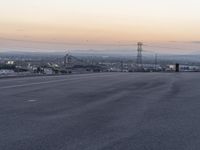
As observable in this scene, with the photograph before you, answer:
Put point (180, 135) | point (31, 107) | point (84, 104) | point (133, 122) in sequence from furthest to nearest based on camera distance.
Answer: point (84, 104) → point (31, 107) → point (133, 122) → point (180, 135)

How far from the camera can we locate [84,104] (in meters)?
19.1

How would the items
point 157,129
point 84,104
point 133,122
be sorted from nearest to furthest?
point 157,129
point 133,122
point 84,104

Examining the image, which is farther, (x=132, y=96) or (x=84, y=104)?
(x=132, y=96)

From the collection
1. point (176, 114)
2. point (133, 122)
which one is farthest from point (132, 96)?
point (133, 122)

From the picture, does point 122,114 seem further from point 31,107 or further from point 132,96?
point 132,96

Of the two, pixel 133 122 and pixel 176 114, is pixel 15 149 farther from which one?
pixel 176 114

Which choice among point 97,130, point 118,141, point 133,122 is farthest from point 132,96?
point 118,141

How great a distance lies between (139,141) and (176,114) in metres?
5.17

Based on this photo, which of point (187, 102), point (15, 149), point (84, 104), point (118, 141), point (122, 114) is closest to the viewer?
point (15, 149)

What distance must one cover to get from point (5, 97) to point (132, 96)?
5.10m

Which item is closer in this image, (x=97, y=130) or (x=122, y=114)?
(x=97, y=130)

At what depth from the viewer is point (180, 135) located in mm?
12227

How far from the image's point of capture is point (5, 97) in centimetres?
2091

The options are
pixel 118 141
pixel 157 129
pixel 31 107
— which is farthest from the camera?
pixel 31 107
